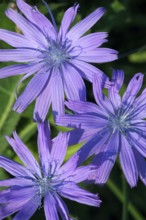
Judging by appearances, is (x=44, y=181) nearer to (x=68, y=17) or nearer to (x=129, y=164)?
(x=129, y=164)

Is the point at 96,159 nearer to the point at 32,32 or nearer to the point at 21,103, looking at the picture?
the point at 21,103

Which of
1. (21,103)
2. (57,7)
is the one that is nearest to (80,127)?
(21,103)

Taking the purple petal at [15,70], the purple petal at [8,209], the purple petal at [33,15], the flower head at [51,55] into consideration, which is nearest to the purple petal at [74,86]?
the flower head at [51,55]

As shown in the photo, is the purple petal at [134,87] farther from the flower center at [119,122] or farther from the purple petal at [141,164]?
the purple petal at [141,164]

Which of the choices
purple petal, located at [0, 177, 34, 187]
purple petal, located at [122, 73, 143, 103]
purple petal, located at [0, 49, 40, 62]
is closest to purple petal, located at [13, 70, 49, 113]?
purple petal, located at [0, 49, 40, 62]

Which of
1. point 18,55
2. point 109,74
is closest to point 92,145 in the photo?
point 18,55
